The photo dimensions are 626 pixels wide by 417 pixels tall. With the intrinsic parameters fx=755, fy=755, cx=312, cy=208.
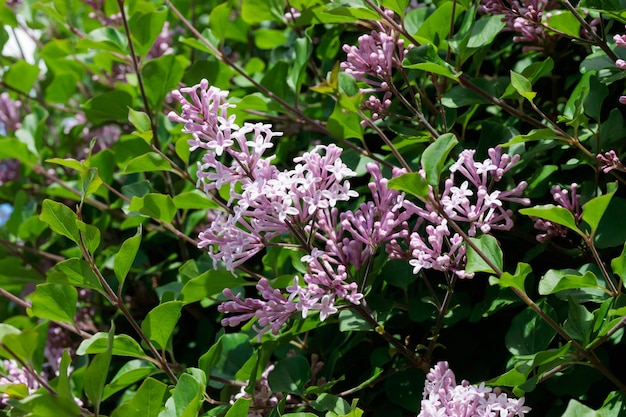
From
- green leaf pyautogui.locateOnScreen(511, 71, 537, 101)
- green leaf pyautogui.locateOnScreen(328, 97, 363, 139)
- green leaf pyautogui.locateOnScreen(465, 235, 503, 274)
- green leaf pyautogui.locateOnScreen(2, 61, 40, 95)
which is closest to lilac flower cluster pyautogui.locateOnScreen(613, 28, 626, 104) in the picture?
green leaf pyautogui.locateOnScreen(511, 71, 537, 101)

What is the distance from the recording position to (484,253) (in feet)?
4.17

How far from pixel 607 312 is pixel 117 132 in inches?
80.6

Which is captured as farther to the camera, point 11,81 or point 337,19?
point 11,81

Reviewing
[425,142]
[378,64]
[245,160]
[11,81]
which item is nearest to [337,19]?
[378,64]

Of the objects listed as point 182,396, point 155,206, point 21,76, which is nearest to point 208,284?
point 155,206

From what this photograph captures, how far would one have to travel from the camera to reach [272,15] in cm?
203

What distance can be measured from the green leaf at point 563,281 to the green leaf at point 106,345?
2.56ft

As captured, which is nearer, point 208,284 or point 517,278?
point 517,278

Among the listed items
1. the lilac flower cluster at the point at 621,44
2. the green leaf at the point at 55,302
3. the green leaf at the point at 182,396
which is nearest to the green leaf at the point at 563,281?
the lilac flower cluster at the point at 621,44

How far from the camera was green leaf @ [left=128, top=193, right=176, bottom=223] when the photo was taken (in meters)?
1.67

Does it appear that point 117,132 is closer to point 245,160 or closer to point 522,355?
point 245,160

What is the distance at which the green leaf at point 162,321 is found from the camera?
150cm

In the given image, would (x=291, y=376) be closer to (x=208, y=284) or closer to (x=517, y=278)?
Answer: (x=208, y=284)

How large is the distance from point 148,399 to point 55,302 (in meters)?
0.38
